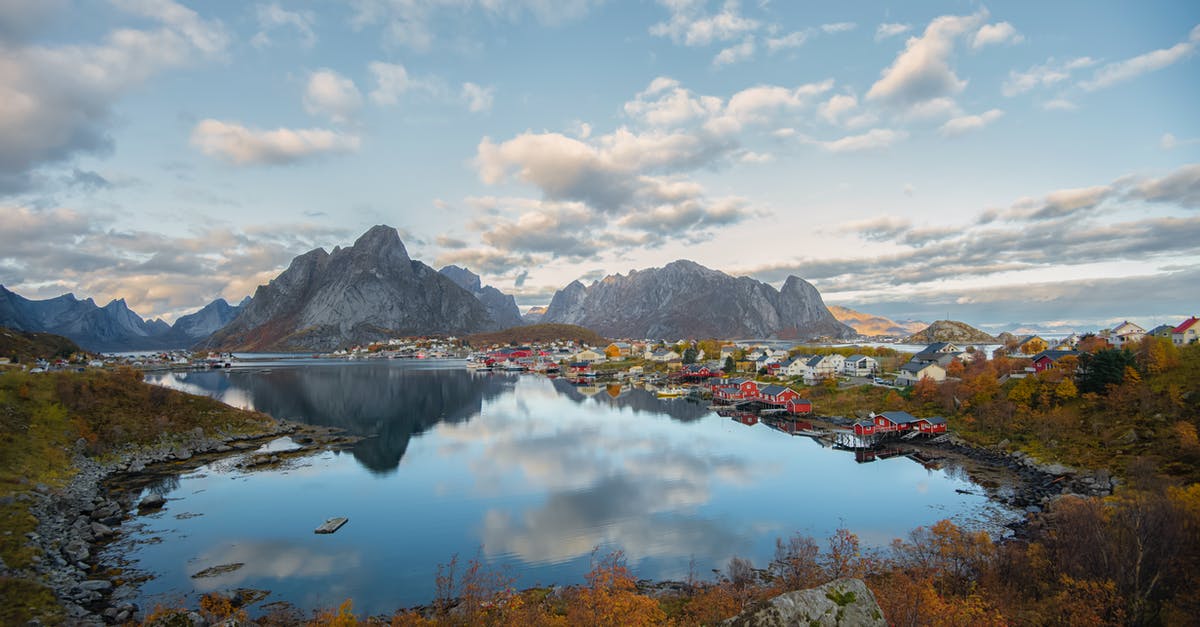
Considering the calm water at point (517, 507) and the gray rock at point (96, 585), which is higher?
the gray rock at point (96, 585)

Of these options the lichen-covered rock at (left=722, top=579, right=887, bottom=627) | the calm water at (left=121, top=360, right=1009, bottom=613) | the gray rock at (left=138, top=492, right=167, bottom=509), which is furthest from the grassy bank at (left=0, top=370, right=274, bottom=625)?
the lichen-covered rock at (left=722, top=579, right=887, bottom=627)

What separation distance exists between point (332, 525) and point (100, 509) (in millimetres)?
11078

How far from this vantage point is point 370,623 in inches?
552

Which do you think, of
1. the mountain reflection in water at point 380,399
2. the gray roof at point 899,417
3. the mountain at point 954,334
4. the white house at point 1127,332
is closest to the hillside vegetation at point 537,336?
the mountain reflection in water at point 380,399

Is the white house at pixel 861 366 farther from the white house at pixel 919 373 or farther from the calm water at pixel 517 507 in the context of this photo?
the calm water at pixel 517 507

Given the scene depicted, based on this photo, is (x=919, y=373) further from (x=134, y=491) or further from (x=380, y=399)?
(x=380, y=399)

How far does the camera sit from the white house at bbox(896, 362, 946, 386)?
172 ft

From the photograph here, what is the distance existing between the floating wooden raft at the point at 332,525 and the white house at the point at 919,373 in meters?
52.1

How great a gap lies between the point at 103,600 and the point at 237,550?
534 cm

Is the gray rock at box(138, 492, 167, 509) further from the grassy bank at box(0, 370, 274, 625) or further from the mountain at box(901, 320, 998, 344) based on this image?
the mountain at box(901, 320, 998, 344)

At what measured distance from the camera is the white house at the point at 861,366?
67887mm

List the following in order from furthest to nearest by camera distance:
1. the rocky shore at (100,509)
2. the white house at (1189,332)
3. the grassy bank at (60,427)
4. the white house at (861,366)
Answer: the white house at (861,366), the white house at (1189,332), the grassy bank at (60,427), the rocky shore at (100,509)

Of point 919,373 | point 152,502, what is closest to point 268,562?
point 152,502

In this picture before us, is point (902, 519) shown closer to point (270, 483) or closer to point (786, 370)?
point (270, 483)
